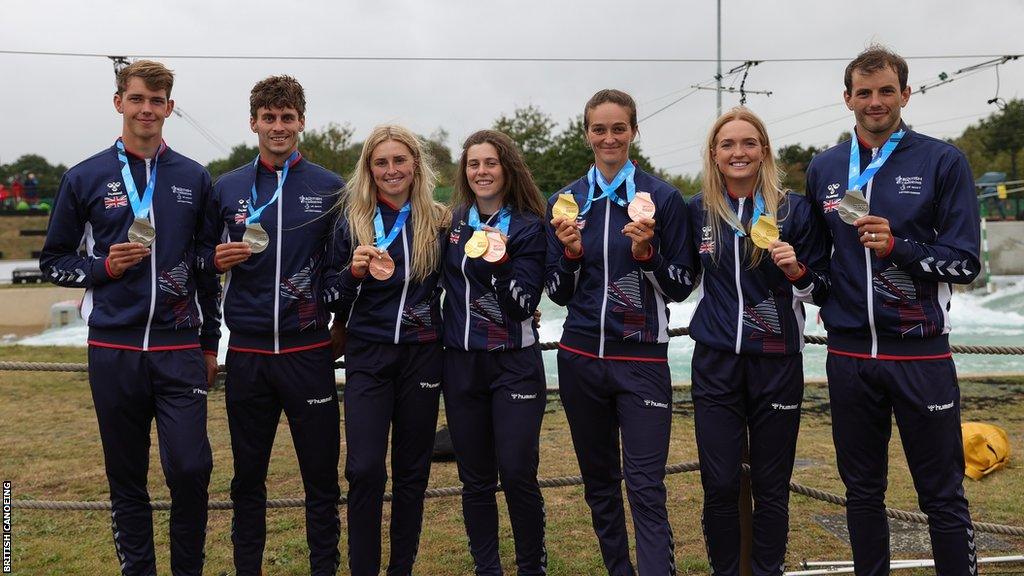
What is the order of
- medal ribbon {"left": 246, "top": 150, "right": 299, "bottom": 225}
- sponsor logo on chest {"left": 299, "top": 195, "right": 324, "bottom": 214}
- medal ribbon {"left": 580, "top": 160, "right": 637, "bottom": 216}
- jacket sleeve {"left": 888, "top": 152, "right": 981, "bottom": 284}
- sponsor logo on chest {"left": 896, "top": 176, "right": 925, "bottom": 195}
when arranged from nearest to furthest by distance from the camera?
jacket sleeve {"left": 888, "top": 152, "right": 981, "bottom": 284} < sponsor logo on chest {"left": 896, "top": 176, "right": 925, "bottom": 195} < medal ribbon {"left": 580, "top": 160, "right": 637, "bottom": 216} < medal ribbon {"left": 246, "top": 150, "right": 299, "bottom": 225} < sponsor logo on chest {"left": 299, "top": 195, "right": 324, "bottom": 214}

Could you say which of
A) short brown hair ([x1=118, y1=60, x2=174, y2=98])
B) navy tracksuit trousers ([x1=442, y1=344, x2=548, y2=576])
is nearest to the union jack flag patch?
short brown hair ([x1=118, y1=60, x2=174, y2=98])

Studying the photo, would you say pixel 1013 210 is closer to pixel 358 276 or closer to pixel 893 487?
pixel 893 487

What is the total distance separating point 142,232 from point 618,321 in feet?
6.61

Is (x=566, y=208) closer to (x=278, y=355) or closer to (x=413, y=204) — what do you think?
(x=413, y=204)

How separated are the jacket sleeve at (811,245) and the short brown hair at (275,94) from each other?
2.27 metres

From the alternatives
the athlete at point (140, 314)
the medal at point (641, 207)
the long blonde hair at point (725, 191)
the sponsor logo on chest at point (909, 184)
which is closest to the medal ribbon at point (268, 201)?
the athlete at point (140, 314)

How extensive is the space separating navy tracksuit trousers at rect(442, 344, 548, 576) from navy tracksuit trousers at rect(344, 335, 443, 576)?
13 cm

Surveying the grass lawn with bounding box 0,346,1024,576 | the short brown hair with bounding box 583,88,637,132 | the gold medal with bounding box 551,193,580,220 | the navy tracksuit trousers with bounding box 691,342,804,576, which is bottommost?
the grass lawn with bounding box 0,346,1024,576

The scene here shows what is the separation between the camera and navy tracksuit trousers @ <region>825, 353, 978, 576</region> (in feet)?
11.3

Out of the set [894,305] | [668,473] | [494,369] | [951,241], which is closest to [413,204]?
[494,369]

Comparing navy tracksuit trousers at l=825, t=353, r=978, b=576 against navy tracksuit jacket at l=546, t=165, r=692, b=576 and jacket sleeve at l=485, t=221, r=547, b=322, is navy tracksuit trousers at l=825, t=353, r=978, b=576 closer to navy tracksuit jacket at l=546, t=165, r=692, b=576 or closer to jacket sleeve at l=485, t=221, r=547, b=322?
navy tracksuit jacket at l=546, t=165, r=692, b=576

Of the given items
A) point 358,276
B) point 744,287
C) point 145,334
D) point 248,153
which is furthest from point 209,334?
point 248,153

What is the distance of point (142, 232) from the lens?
3682mm

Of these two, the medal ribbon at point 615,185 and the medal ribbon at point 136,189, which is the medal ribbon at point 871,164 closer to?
the medal ribbon at point 615,185
